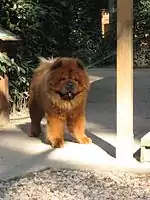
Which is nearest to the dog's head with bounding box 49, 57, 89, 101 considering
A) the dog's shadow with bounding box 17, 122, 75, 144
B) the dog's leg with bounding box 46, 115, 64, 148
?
the dog's leg with bounding box 46, 115, 64, 148

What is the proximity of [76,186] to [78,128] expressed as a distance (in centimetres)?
178

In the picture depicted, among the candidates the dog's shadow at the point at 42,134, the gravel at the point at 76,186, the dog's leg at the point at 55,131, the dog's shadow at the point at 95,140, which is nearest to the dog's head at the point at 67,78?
the dog's leg at the point at 55,131

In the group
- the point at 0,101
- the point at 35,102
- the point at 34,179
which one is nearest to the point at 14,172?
the point at 34,179

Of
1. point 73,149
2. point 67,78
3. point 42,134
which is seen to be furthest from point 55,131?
point 42,134

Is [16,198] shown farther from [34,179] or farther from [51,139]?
[51,139]

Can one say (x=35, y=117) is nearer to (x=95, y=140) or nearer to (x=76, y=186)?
(x=95, y=140)

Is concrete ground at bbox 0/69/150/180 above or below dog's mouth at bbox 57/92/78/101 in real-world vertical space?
below

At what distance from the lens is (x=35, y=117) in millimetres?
7547

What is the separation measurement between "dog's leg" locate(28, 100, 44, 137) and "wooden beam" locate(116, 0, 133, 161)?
170 centimetres

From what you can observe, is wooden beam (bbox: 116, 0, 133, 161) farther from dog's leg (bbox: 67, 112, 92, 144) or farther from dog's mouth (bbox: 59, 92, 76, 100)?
dog's leg (bbox: 67, 112, 92, 144)

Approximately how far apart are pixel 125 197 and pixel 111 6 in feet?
60.1

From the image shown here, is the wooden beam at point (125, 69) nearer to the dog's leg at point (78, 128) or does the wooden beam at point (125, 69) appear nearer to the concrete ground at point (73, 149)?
the concrete ground at point (73, 149)

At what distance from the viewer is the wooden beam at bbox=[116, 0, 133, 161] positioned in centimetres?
594

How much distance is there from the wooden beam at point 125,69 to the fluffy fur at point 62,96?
722 mm
